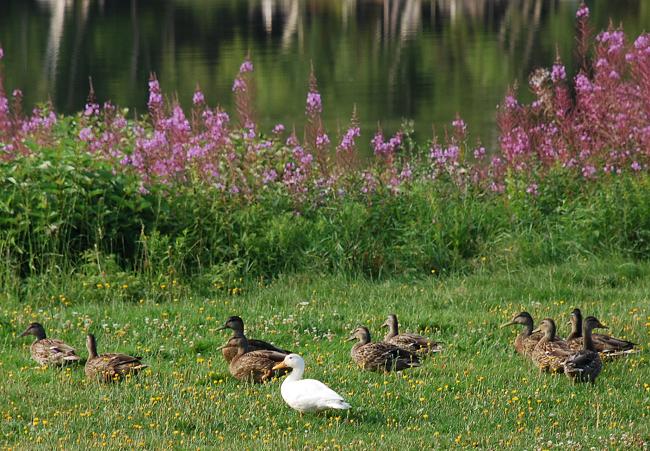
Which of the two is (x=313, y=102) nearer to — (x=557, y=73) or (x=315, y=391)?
(x=557, y=73)

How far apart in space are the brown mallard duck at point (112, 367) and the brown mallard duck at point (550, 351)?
3.23m

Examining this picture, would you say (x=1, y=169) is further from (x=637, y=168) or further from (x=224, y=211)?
(x=637, y=168)

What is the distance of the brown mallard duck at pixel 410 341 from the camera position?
923cm

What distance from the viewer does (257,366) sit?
8.62 meters

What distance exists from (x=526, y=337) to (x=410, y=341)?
42.0 inches

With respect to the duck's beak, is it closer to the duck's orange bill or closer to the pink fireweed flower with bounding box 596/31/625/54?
the duck's orange bill

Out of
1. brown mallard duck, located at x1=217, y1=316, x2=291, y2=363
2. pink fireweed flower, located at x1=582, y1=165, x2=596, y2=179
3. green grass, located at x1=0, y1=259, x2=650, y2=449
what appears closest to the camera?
green grass, located at x1=0, y1=259, x2=650, y2=449

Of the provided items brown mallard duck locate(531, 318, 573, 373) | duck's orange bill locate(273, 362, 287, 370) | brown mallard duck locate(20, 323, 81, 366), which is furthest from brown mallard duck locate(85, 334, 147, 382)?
brown mallard duck locate(531, 318, 573, 373)

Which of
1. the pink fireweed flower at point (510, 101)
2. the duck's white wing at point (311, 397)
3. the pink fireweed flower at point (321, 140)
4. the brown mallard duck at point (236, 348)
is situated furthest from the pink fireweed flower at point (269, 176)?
the duck's white wing at point (311, 397)

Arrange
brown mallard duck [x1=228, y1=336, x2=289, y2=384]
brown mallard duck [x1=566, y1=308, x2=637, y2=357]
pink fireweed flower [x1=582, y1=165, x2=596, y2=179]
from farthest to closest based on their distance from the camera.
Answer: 1. pink fireweed flower [x1=582, y1=165, x2=596, y2=179]
2. brown mallard duck [x1=566, y1=308, x2=637, y2=357]
3. brown mallard duck [x1=228, y1=336, x2=289, y2=384]

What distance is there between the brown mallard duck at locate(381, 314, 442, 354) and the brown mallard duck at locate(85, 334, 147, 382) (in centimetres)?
216

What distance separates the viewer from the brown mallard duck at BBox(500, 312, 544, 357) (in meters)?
9.33

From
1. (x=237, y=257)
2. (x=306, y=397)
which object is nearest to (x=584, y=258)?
(x=237, y=257)

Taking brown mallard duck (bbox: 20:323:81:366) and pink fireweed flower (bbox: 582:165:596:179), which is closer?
brown mallard duck (bbox: 20:323:81:366)
